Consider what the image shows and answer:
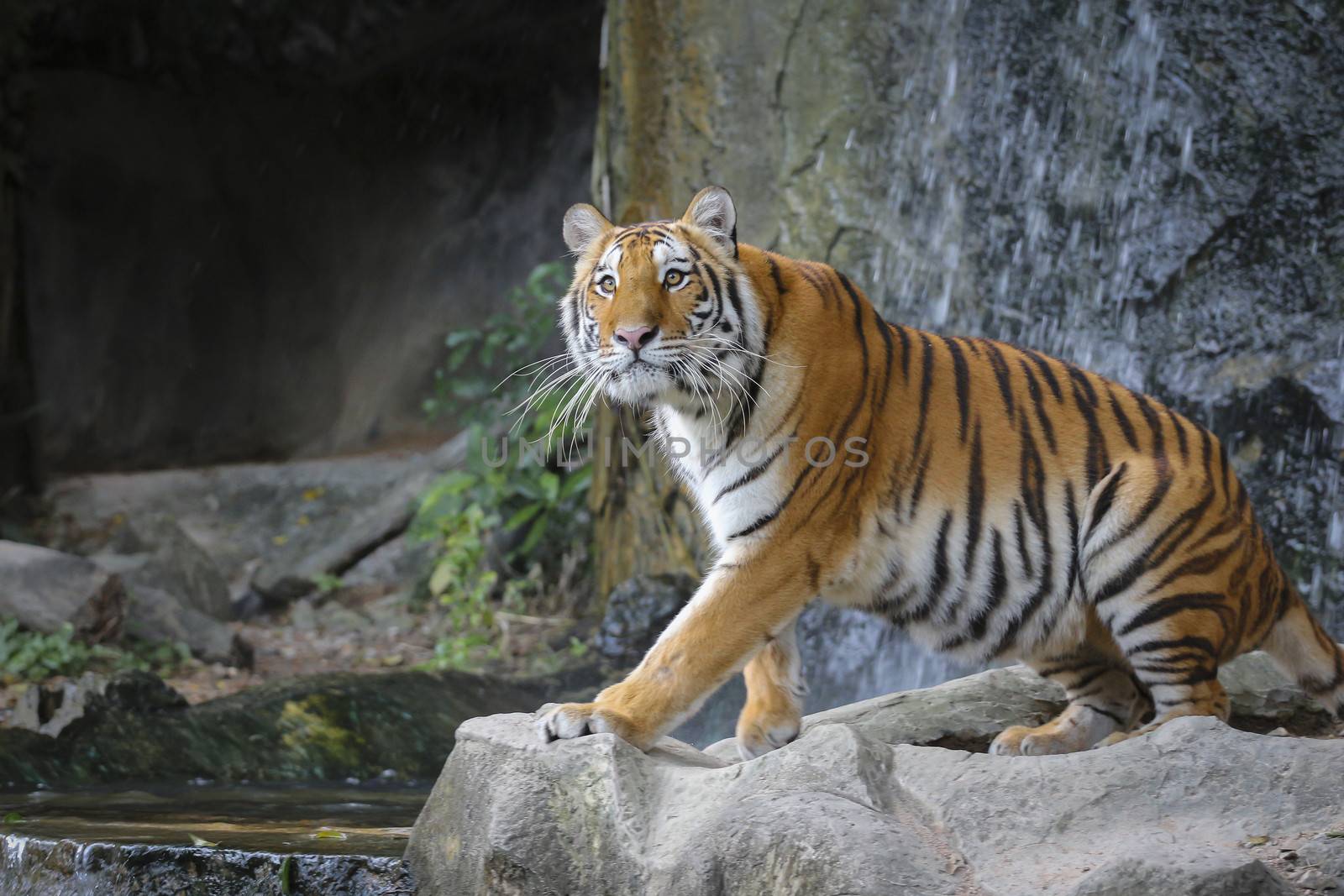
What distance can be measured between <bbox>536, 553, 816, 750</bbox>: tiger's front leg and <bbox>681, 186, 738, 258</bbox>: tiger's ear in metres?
0.75

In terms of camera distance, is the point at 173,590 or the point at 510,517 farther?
the point at 510,517

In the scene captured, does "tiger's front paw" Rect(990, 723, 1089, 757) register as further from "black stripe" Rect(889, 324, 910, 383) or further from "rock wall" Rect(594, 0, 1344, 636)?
"rock wall" Rect(594, 0, 1344, 636)

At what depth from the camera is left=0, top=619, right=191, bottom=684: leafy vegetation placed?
19.6ft

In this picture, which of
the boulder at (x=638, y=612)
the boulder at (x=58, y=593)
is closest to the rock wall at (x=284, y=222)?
the boulder at (x=58, y=593)

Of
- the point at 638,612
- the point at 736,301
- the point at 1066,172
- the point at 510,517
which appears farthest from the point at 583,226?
the point at 510,517

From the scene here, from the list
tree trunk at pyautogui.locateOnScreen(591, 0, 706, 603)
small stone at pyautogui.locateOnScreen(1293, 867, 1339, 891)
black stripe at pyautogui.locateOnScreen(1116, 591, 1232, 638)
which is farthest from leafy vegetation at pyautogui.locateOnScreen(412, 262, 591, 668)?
small stone at pyautogui.locateOnScreen(1293, 867, 1339, 891)

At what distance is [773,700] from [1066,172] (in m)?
3.63

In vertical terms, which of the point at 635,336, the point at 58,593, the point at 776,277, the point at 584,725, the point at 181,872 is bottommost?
the point at 58,593

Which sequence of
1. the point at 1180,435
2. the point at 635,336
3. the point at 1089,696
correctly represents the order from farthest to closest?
the point at 1089,696 < the point at 1180,435 < the point at 635,336

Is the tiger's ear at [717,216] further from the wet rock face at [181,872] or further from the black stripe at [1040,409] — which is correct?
the wet rock face at [181,872]

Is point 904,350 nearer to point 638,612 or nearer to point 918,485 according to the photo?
point 918,485

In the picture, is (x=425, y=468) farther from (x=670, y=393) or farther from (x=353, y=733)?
(x=670, y=393)

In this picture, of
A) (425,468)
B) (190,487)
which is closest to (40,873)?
(425,468)

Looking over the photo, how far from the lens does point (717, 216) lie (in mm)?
3365
